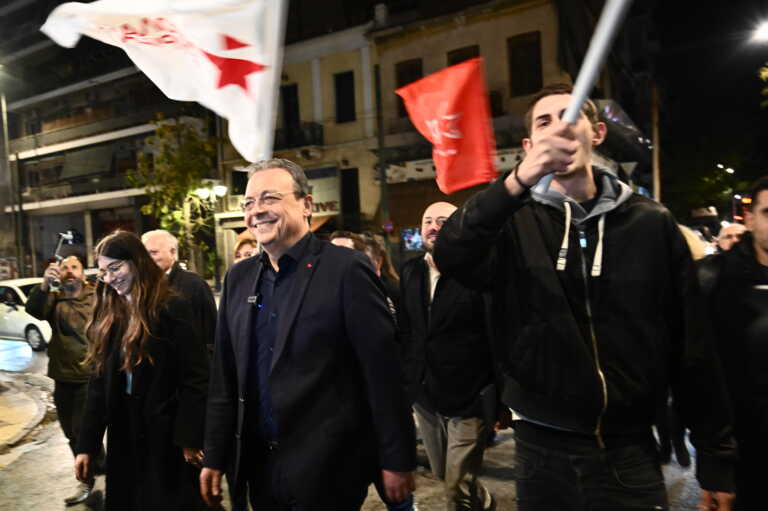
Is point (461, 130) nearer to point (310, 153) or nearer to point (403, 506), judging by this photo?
point (403, 506)

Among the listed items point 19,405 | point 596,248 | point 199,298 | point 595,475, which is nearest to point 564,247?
point 596,248

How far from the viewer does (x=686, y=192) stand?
33094 millimetres

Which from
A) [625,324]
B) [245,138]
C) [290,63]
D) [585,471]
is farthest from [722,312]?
[290,63]

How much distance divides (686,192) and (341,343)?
36217 millimetres

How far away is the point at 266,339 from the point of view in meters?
2.40

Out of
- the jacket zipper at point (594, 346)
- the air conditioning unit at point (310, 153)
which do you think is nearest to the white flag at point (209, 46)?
the jacket zipper at point (594, 346)

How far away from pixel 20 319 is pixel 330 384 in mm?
13360

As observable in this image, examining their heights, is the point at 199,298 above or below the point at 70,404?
above

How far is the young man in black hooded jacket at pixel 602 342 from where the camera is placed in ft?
6.02

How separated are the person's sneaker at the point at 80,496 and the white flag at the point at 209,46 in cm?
348

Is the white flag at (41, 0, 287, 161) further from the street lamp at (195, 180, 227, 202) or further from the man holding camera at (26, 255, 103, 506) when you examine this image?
the street lamp at (195, 180, 227, 202)

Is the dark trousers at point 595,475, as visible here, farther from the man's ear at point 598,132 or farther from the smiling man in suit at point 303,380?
the man's ear at point 598,132

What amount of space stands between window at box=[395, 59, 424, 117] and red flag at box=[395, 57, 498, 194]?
16654 millimetres

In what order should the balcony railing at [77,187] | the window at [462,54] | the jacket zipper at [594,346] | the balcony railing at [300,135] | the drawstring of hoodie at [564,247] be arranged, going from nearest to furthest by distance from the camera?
the jacket zipper at [594,346]
the drawstring of hoodie at [564,247]
the window at [462,54]
the balcony railing at [300,135]
the balcony railing at [77,187]
